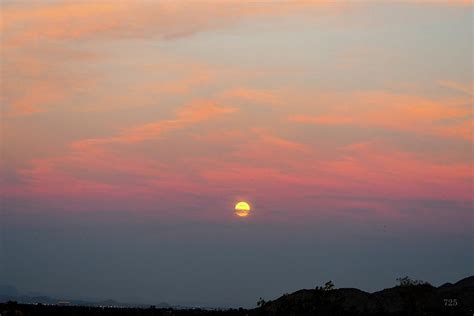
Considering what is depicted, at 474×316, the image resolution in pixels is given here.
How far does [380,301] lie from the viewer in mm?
130875

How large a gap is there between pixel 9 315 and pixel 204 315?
30.7 m

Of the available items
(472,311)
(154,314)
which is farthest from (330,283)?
(154,314)

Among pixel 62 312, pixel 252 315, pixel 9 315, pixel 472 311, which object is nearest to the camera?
pixel 9 315

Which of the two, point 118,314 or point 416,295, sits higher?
point 416,295

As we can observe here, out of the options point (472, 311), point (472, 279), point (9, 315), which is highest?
point (472, 279)

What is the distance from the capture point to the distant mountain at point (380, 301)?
407 feet

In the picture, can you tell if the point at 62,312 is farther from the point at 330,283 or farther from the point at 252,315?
the point at 330,283

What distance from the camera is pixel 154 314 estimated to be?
101 meters

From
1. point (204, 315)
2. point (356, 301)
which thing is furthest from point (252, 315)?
point (356, 301)

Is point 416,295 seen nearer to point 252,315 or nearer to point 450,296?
point 450,296

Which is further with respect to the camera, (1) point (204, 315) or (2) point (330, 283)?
(2) point (330, 283)

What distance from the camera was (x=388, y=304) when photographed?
130 metres

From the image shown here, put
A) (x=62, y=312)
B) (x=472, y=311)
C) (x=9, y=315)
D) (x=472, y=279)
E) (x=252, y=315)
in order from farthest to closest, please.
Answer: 1. (x=472, y=279)
2. (x=472, y=311)
3. (x=252, y=315)
4. (x=62, y=312)
5. (x=9, y=315)

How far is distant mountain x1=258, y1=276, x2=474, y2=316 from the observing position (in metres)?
124
